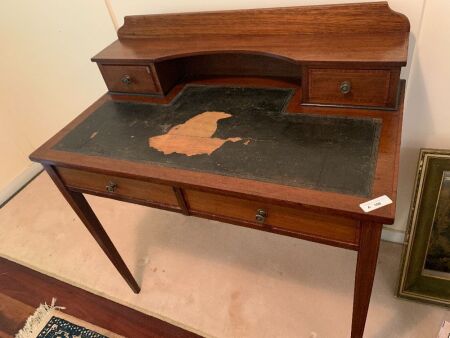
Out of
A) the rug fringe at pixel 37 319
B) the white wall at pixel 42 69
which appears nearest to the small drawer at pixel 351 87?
the white wall at pixel 42 69

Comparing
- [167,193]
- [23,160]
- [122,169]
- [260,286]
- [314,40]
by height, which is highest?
[314,40]

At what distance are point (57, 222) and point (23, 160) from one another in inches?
24.4

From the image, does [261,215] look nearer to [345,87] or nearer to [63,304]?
[345,87]

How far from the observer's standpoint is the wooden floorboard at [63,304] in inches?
55.5

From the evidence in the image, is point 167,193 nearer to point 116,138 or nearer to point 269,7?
point 116,138

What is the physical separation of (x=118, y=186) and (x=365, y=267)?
70 cm

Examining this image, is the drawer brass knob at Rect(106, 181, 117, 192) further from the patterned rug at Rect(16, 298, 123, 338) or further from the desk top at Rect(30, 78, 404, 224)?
the patterned rug at Rect(16, 298, 123, 338)

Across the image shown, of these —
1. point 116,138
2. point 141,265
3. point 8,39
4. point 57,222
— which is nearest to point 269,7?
point 116,138

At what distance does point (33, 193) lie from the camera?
220cm

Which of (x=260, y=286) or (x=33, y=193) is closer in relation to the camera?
(x=260, y=286)

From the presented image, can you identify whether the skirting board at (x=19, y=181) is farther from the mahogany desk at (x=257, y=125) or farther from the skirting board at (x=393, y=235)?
the skirting board at (x=393, y=235)

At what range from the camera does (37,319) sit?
1526 millimetres

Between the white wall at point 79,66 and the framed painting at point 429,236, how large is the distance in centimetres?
11

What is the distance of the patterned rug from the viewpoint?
4.68ft
